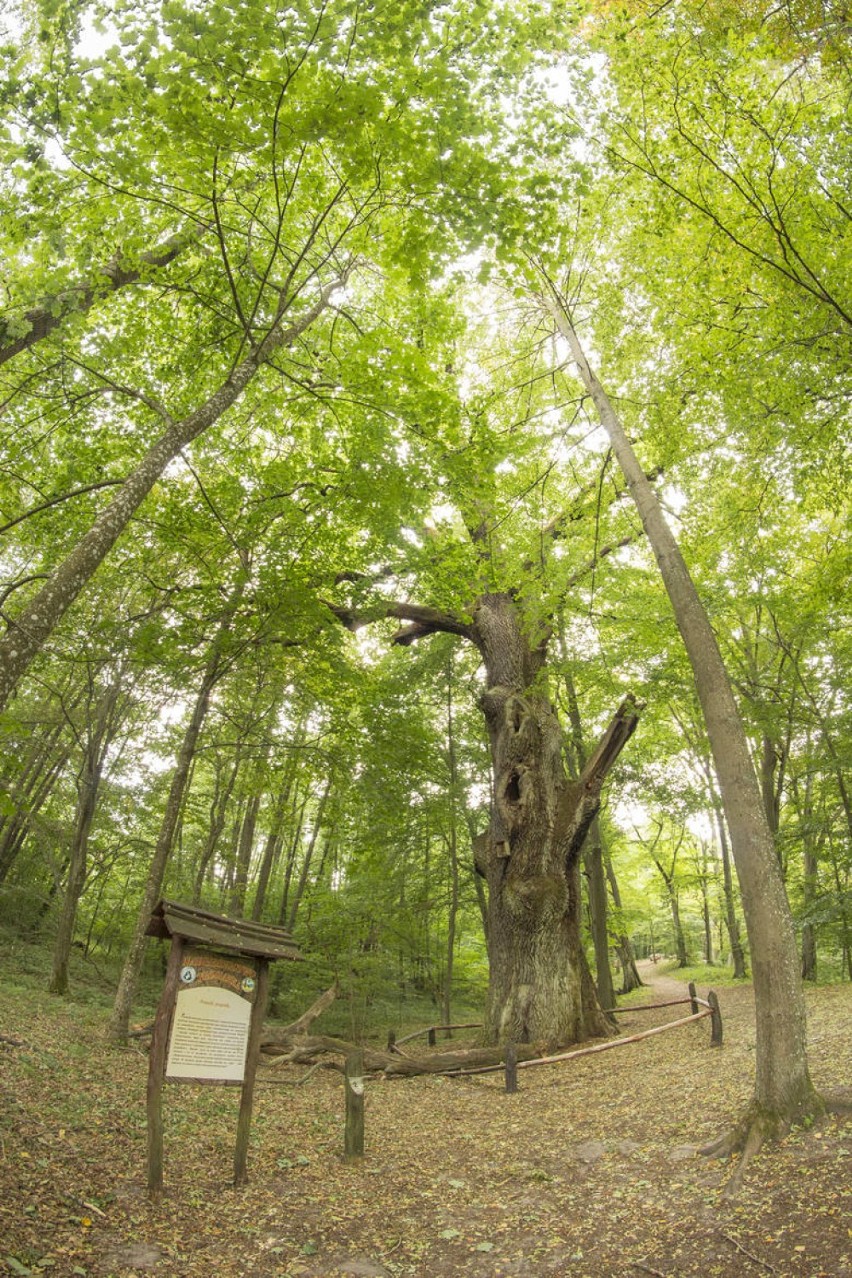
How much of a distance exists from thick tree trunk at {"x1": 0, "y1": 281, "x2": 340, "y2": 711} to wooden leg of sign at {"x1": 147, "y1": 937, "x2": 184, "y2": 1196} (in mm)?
2463

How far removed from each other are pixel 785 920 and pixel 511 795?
656 cm

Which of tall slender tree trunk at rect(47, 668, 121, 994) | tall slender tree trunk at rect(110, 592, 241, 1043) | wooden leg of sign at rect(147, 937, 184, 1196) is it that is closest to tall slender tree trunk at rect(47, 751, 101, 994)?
tall slender tree trunk at rect(47, 668, 121, 994)

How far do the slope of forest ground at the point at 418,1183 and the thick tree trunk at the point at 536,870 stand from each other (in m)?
2.09

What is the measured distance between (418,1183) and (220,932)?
2620 mm

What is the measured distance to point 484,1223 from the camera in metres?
4.76

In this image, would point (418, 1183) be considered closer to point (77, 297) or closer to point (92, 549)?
point (92, 549)

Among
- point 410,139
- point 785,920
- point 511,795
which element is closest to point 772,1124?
point 785,920

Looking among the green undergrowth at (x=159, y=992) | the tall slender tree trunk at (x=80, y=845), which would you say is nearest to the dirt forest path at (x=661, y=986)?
the green undergrowth at (x=159, y=992)

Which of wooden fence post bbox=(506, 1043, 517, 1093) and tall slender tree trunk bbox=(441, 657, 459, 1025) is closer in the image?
wooden fence post bbox=(506, 1043, 517, 1093)

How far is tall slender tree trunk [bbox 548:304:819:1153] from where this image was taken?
4793 mm

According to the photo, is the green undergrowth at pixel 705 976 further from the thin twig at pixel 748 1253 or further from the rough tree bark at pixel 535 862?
the thin twig at pixel 748 1253

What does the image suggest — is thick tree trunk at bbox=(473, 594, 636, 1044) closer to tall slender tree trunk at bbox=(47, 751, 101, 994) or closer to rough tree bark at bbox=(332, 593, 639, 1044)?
rough tree bark at bbox=(332, 593, 639, 1044)

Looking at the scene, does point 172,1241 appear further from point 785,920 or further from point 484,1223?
point 785,920

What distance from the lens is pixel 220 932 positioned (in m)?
5.60
